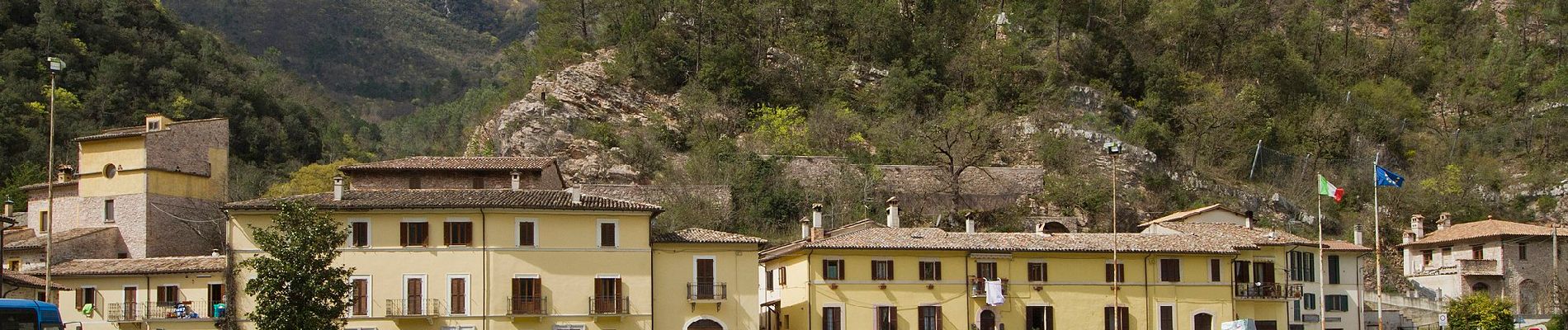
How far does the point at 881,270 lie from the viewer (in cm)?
5653

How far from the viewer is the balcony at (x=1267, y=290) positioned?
60.8 m

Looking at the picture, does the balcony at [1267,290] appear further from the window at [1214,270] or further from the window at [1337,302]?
the window at [1337,302]

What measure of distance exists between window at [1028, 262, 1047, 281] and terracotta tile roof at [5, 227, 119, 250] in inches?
1374

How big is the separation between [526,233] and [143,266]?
12.7m

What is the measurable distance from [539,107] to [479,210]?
34544 mm

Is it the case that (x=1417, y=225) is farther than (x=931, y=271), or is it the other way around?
(x=1417, y=225)

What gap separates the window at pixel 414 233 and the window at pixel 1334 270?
37600mm

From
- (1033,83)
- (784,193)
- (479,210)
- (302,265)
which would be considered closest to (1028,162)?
(1033,83)

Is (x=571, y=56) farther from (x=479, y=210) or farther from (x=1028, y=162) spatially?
(x=479, y=210)

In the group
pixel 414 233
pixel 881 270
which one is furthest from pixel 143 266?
pixel 881 270

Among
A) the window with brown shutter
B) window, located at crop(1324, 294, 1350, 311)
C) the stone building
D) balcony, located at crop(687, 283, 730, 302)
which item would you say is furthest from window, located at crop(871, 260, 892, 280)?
the stone building

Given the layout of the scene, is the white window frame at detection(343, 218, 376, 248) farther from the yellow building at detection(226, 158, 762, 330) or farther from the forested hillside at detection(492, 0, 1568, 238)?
the forested hillside at detection(492, 0, 1568, 238)

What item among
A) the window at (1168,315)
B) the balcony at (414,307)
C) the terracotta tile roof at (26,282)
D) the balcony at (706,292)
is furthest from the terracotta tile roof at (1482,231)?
the terracotta tile roof at (26,282)

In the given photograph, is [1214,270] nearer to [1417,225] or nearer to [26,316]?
[1417,225]
